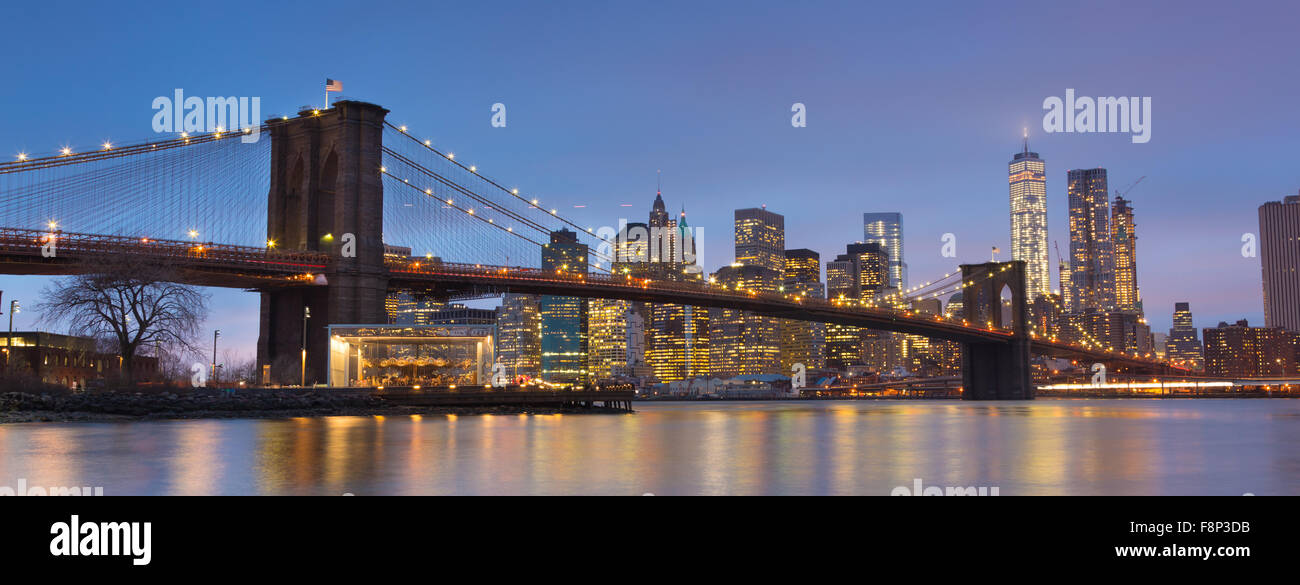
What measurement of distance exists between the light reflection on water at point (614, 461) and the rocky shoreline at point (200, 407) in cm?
624

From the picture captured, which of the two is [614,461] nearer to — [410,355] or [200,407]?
[200,407]

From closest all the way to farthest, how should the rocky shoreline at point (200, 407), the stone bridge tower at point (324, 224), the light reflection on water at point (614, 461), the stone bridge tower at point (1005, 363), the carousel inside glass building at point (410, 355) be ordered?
the light reflection on water at point (614, 461) < the rocky shoreline at point (200, 407) < the carousel inside glass building at point (410, 355) < the stone bridge tower at point (324, 224) < the stone bridge tower at point (1005, 363)

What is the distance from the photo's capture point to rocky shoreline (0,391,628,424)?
42197 millimetres

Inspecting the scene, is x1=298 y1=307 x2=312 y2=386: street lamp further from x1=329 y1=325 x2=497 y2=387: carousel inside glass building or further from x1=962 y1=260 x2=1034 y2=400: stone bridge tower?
x1=962 y1=260 x2=1034 y2=400: stone bridge tower

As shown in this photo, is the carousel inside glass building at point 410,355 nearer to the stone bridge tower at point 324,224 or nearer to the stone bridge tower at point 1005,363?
the stone bridge tower at point 324,224

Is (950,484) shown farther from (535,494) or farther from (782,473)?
(535,494)

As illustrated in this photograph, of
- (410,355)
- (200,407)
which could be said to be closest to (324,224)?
(410,355)

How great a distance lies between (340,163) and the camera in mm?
59469

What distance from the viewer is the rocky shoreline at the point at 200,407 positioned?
42.2 metres

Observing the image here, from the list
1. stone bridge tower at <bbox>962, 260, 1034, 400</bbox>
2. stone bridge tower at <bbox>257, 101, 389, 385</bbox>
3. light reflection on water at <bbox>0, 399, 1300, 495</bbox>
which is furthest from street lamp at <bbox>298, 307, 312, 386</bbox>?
stone bridge tower at <bbox>962, 260, 1034, 400</bbox>

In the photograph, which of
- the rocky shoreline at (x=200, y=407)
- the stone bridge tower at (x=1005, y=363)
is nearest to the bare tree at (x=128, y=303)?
the rocky shoreline at (x=200, y=407)

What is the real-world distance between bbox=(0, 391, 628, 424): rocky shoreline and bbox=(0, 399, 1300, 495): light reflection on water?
624 centimetres
